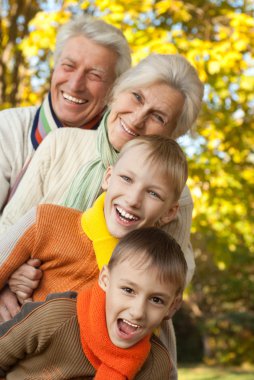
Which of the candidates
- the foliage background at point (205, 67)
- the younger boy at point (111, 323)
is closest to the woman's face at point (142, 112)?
the younger boy at point (111, 323)

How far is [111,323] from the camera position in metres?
2.54

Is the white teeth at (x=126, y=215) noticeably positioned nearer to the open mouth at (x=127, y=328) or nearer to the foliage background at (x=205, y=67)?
the open mouth at (x=127, y=328)

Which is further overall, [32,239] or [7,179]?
[7,179]

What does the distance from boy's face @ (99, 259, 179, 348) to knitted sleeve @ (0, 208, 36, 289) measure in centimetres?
51

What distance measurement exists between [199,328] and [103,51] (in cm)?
1371

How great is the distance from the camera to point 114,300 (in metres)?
2.52

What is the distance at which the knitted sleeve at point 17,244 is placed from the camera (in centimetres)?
294

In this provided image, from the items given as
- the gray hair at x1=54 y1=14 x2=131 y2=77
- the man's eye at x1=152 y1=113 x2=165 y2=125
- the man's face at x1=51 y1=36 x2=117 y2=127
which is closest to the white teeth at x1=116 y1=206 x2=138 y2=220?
the man's eye at x1=152 y1=113 x2=165 y2=125

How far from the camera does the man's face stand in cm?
395

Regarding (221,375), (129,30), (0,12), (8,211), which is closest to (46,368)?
(8,211)

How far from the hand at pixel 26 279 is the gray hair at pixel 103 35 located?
4.67ft

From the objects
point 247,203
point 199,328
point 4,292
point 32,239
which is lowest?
point 199,328

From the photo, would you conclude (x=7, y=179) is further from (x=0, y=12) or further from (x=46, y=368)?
(x=0, y=12)

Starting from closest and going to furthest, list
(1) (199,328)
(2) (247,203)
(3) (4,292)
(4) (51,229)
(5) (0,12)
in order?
(4) (51,229)
(3) (4,292)
(2) (247,203)
(5) (0,12)
(1) (199,328)
